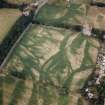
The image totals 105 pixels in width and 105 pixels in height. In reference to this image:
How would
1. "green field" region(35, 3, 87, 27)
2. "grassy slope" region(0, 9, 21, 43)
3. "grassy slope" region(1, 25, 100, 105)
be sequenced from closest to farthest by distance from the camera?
1. "grassy slope" region(1, 25, 100, 105)
2. "grassy slope" region(0, 9, 21, 43)
3. "green field" region(35, 3, 87, 27)

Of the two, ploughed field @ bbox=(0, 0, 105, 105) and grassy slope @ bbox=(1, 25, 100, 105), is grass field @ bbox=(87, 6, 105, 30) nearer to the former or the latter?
ploughed field @ bbox=(0, 0, 105, 105)

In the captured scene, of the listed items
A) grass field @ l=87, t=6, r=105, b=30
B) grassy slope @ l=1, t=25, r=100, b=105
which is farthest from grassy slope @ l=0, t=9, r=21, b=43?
grass field @ l=87, t=6, r=105, b=30

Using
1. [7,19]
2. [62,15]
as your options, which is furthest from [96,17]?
[7,19]

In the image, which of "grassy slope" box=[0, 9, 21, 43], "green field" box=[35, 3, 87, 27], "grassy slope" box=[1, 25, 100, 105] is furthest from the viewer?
"green field" box=[35, 3, 87, 27]

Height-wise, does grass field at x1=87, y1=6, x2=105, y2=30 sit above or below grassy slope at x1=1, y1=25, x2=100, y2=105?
above

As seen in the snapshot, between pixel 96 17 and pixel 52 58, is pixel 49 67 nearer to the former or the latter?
pixel 52 58

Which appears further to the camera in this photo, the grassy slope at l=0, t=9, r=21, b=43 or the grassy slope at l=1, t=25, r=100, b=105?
the grassy slope at l=0, t=9, r=21, b=43
